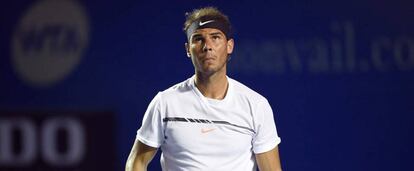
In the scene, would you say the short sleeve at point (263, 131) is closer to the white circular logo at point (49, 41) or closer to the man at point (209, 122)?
the man at point (209, 122)

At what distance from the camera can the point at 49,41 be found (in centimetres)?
400

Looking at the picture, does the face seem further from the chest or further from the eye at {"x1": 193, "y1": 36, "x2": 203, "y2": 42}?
the chest

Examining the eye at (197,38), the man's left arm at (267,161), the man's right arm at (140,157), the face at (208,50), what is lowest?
the man's left arm at (267,161)

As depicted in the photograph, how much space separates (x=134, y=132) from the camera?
3967mm

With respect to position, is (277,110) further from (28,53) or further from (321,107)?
(28,53)

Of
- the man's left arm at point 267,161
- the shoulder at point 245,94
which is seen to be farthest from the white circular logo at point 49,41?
the man's left arm at point 267,161

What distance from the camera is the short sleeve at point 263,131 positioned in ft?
8.85


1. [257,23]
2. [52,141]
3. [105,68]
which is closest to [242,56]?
[257,23]

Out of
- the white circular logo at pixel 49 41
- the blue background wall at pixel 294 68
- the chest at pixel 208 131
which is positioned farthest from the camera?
the white circular logo at pixel 49 41

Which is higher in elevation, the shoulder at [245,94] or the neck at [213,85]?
the neck at [213,85]

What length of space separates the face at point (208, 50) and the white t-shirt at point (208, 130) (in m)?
0.10

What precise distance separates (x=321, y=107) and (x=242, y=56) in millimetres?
465

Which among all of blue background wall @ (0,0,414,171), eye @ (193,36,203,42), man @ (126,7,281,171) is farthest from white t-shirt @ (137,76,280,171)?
blue background wall @ (0,0,414,171)

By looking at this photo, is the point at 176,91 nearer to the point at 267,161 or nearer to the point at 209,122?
the point at 209,122
